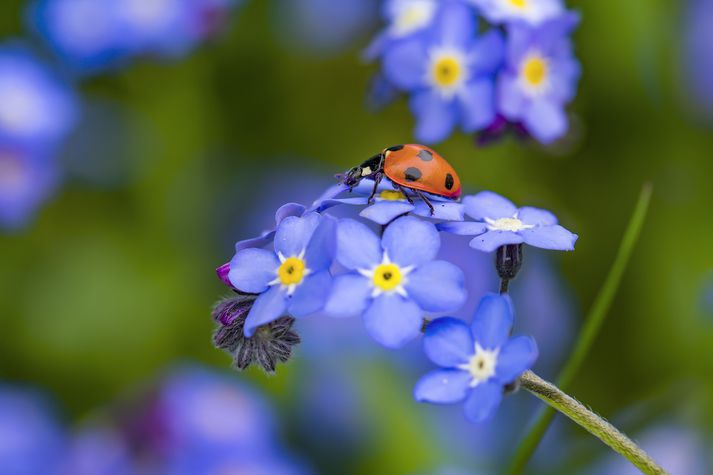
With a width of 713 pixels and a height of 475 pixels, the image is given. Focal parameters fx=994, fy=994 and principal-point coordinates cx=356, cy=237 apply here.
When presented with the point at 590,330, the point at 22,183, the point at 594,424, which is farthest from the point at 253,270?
the point at 22,183

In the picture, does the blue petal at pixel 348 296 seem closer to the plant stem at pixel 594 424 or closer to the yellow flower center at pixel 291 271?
the yellow flower center at pixel 291 271

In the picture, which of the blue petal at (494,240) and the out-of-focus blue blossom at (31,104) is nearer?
the blue petal at (494,240)

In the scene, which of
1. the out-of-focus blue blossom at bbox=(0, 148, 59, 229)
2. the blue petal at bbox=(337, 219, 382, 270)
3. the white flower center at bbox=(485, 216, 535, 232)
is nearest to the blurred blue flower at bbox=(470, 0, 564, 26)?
the white flower center at bbox=(485, 216, 535, 232)

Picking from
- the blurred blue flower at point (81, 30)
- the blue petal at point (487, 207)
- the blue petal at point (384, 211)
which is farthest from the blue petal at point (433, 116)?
the blurred blue flower at point (81, 30)

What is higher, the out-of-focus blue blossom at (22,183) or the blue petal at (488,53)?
the blue petal at (488,53)

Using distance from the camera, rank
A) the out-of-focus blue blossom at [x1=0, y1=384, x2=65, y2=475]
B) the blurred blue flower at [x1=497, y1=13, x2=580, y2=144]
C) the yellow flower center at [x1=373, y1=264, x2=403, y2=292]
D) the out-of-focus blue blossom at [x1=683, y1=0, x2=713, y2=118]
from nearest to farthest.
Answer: the yellow flower center at [x1=373, y1=264, x2=403, y2=292] < the blurred blue flower at [x1=497, y1=13, x2=580, y2=144] < the out-of-focus blue blossom at [x1=0, y1=384, x2=65, y2=475] < the out-of-focus blue blossom at [x1=683, y1=0, x2=713, y2=118]

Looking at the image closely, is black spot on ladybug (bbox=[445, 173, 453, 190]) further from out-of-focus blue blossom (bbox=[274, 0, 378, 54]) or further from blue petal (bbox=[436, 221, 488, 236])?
out-of-focus blue blossom (bbox=[274, 0, 378, 54])

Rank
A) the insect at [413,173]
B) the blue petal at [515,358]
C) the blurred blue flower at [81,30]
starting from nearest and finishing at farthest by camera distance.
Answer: the blue petal at [515,358], the insect at [413,173], the blurred blue flower at [81,30]
